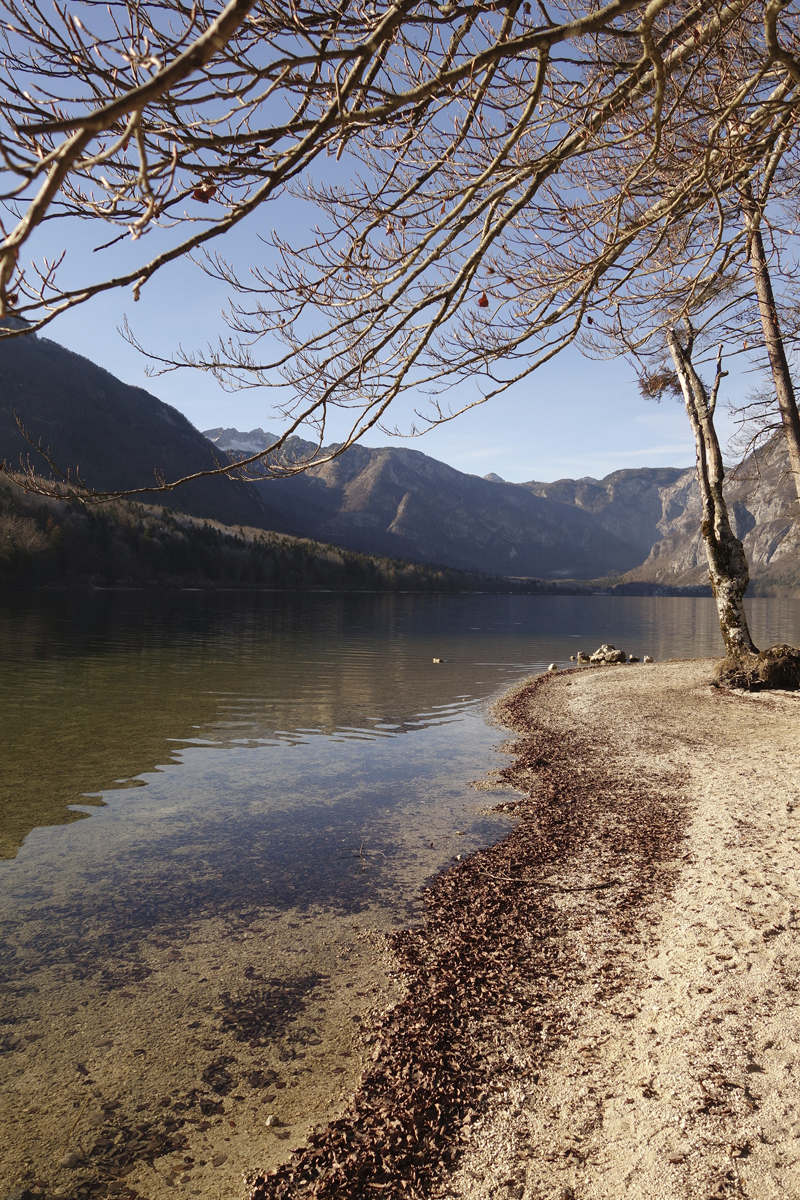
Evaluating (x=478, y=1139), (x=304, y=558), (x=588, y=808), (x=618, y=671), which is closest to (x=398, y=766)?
(x=588, y=808)

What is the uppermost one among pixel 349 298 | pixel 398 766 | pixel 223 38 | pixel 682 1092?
pixel 349 298

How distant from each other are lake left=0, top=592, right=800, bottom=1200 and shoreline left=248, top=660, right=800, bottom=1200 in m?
0.40

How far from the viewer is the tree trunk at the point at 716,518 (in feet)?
56.4

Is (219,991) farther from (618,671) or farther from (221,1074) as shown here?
(618,671)

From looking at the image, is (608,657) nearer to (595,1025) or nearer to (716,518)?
(716,518)

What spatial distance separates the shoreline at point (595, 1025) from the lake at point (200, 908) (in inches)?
15.9

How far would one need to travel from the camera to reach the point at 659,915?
17.4 ft

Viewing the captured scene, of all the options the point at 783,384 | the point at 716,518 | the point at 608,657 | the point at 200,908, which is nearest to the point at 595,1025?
the point at 200,908

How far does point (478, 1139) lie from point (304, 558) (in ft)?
441

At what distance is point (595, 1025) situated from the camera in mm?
3965

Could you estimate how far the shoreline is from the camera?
2859 millimetres

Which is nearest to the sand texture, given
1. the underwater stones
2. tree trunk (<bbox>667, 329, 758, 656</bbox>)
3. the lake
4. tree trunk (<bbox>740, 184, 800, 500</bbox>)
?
the lake

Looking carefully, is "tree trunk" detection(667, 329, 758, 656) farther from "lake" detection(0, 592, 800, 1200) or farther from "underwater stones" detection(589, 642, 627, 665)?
"underwater stones" detection(589, 642, 627, 665)

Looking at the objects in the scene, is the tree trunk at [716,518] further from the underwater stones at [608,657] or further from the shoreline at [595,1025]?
the shoreline at [595,1025]
